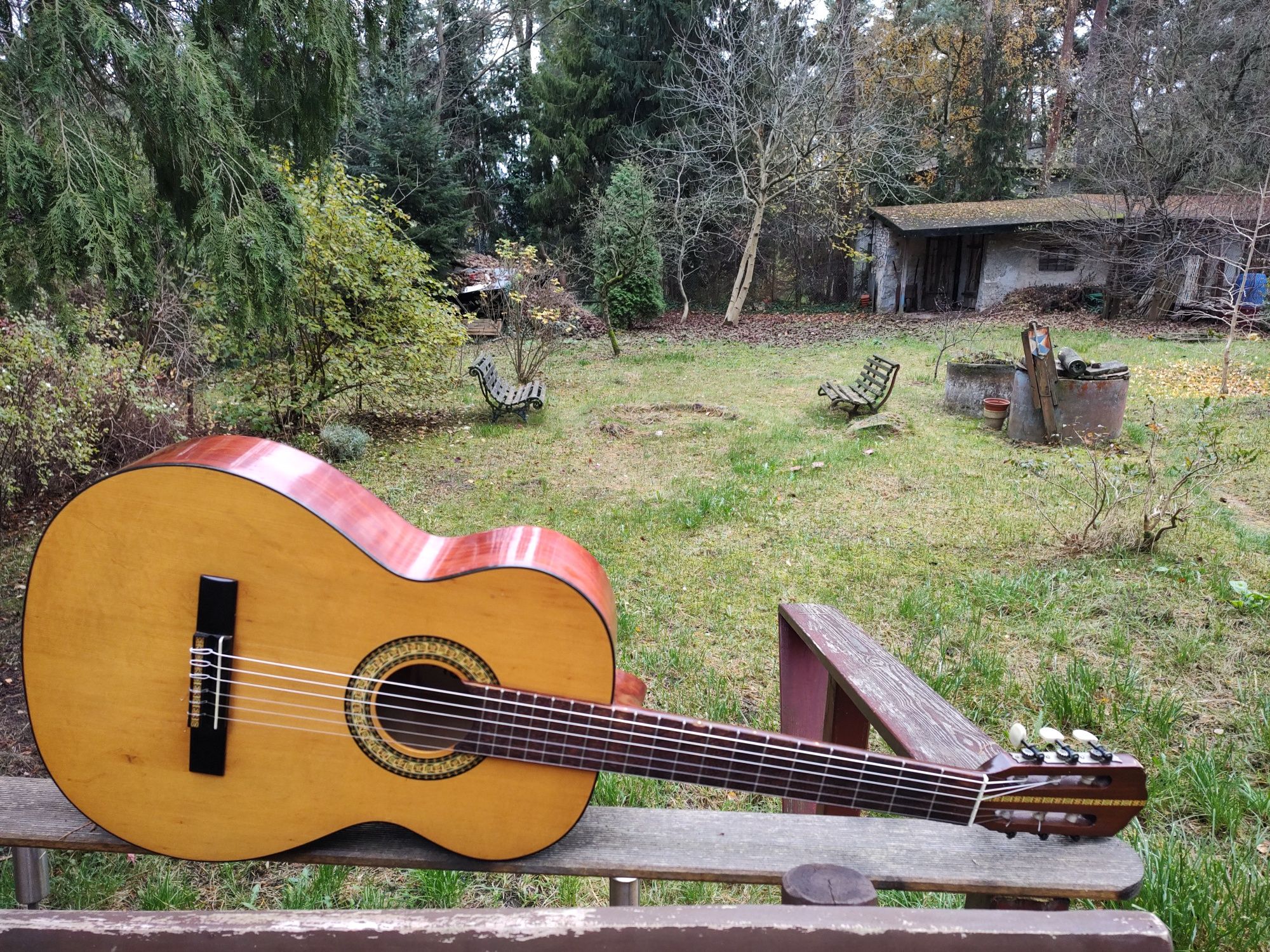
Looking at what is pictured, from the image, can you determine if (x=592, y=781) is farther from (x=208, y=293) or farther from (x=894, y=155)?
(x=894, y=155)

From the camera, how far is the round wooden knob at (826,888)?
1015mm

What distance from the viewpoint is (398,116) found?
1794cm

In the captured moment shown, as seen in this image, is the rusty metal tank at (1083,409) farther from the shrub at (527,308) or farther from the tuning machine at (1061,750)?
the tuning machine at (1061,750)

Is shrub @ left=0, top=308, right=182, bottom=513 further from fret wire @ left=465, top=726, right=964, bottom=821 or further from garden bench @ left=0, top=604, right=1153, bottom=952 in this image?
fret wire @ left=465, top=726, right=964, bottom=821

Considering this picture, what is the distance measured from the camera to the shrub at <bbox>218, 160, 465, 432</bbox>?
7809mm

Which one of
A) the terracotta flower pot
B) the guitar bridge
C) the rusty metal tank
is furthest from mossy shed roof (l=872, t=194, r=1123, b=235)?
the guitar bridge

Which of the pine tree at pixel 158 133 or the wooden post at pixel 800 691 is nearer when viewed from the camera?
the pine tree at pixel 158 133

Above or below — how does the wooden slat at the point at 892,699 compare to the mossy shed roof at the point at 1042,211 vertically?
below

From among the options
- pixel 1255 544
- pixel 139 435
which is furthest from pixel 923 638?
pixel 139 435

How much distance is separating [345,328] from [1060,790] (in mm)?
7893

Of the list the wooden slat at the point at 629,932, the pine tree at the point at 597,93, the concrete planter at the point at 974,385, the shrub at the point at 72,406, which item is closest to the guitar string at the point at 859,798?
the wooden slat at the point at 629,932

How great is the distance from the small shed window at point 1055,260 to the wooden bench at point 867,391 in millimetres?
12695

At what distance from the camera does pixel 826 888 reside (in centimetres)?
104

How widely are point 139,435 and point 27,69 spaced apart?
15.1ft
